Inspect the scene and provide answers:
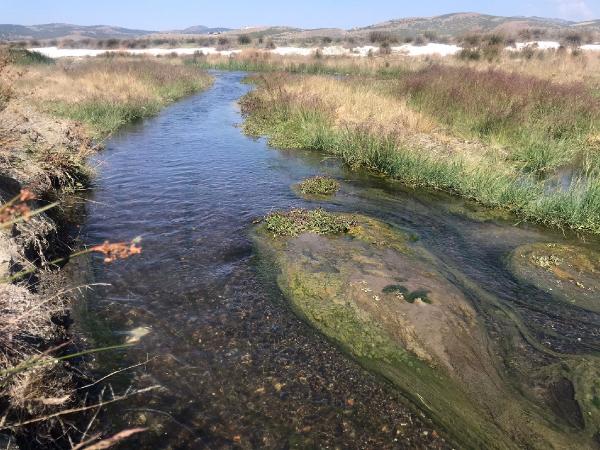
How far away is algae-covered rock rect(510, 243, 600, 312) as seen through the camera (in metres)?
6.01

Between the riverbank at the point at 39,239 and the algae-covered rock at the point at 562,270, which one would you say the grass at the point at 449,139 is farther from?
the riverbank at the point at 39,239

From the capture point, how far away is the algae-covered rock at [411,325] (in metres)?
3.95

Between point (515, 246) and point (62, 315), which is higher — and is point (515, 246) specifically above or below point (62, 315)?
below

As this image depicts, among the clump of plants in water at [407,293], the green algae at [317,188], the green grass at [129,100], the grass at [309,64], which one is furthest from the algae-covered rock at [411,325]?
the grass at [309,64]

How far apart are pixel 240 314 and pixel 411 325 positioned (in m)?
2.17

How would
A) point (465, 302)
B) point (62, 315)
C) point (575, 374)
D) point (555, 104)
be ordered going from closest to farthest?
point (575, 374)
point (62, 315)
point (465, 302)
point (555, 104)

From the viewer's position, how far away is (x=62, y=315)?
4.95 metres

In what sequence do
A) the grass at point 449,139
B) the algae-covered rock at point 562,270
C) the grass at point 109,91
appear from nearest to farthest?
the algae-covered rock at point 562,270 < the grass at point 449,139 < the grass at point 109,91

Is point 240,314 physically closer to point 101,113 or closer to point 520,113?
point 520,113

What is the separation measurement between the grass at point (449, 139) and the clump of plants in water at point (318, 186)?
1.84 metres

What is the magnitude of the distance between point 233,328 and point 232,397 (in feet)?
3.65

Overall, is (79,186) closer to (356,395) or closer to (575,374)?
(356,395)

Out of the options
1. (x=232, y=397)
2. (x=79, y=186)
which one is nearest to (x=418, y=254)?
(x=232, y=397)

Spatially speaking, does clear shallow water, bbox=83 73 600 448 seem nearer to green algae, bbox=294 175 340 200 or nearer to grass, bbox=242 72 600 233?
green algae, bbox=294 175 340 200
